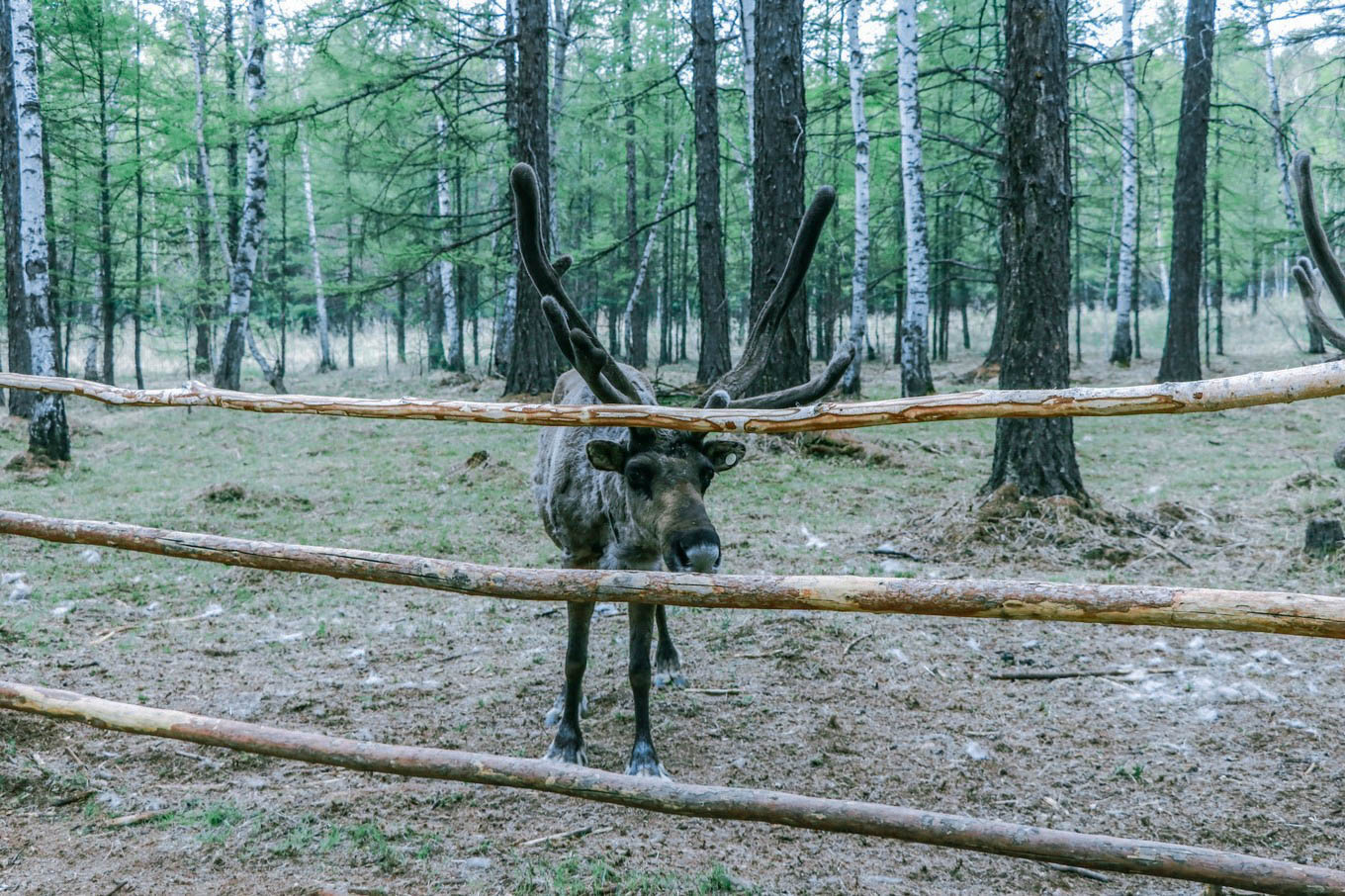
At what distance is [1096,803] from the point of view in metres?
3.98

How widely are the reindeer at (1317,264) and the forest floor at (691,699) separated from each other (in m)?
2.05

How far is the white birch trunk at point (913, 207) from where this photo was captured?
14727 millimetres

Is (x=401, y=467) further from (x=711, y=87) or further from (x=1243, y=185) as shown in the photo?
(x=1243, y=185)

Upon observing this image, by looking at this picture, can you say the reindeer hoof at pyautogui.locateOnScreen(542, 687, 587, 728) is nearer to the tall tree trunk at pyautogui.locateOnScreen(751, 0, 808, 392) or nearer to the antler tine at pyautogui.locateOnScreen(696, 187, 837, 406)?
the antler tine at pyautogui.locateOnScreen(696, 187, 837, 406)

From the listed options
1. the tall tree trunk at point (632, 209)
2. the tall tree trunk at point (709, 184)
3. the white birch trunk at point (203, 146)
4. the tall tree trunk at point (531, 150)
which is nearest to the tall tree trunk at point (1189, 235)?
the tall tree trunk at point (709, 184)

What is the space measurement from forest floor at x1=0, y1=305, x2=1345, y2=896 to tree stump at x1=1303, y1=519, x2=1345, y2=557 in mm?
133

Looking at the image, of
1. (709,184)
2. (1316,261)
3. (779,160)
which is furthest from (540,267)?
(709,184)

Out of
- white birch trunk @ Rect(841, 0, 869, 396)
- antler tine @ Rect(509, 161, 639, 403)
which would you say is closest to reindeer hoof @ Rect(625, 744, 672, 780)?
antler tine @ Rect(509, 161, 639, 403)

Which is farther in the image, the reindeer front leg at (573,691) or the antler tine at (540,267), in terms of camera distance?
the reindeer front leg at (573,691)

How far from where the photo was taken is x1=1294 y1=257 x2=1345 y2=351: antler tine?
5285 mm

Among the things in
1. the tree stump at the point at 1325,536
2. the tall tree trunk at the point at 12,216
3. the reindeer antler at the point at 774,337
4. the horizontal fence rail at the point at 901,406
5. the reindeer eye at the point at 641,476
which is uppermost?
the tall tree trunk at the point at 12,216

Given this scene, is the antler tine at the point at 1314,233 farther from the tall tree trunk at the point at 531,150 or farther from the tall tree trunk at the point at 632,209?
the tall tree trunk at the point at 632,209

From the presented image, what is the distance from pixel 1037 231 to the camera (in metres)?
7.97

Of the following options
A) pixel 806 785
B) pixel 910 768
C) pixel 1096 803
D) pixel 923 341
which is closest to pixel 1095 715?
pixel 1096 803
